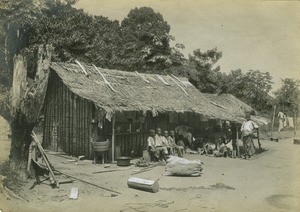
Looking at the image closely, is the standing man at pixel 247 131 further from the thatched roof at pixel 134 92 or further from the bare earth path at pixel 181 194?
the bare earth path at pixel 181 194

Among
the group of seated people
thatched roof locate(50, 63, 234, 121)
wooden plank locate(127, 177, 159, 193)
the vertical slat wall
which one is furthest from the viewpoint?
the vertical slat wall

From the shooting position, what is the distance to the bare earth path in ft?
21.4

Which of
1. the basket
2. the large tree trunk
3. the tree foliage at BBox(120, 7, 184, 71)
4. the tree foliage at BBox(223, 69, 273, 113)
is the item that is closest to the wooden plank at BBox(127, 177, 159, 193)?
the large tree trunk

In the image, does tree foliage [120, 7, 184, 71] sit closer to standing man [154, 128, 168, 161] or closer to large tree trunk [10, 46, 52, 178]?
standing man [154, 128, 168, 161]

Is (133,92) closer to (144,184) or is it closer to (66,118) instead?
(66,118)

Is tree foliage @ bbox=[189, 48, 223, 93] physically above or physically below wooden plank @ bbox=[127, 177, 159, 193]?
above

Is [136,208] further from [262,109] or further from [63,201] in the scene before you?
[262,109]

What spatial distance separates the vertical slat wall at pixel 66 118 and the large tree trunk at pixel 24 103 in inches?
128

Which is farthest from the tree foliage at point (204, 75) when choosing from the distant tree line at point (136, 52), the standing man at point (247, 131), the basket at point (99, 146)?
the basket at point (99, 146)

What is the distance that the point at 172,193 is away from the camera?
705 centimetres

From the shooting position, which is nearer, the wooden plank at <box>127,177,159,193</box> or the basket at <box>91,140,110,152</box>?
the wooden plank at <box>127,177,159,193</box>

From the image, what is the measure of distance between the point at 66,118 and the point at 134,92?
2240 millimetres

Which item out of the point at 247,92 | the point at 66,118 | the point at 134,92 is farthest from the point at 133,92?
the point at 247,92

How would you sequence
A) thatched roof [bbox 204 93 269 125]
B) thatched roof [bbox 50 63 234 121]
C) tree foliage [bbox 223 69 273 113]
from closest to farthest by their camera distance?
1. thatched roof [bbox 50 63 234 121]
2. thatched roof [bbox 204 93 269 125]
3. tree foliage [bbox 223 69 273 113]
